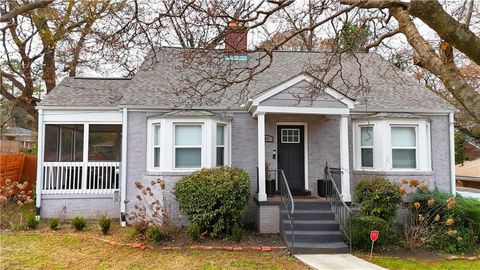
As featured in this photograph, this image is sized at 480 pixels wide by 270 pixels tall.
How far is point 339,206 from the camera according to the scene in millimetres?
9539

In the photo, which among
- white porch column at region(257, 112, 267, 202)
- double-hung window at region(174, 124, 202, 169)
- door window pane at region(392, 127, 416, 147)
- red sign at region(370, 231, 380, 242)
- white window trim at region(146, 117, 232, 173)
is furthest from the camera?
door window pane at region(392, 127, 416, 147)

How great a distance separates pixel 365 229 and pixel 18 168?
14.1m

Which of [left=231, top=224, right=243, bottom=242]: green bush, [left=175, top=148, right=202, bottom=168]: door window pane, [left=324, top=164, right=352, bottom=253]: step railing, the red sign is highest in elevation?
[left=175, top=148, right=202, bottom=168]: door window pane

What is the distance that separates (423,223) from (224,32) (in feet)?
24.0

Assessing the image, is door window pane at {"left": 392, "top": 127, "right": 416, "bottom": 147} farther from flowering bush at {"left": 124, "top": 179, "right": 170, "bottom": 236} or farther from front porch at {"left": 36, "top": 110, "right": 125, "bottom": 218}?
front porch at {"left": 36, "top": 110, "right": 125, "bottom": 218}

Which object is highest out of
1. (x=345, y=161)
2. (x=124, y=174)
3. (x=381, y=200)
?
(x=345, y=161)

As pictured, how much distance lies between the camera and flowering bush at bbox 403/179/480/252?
896 cm

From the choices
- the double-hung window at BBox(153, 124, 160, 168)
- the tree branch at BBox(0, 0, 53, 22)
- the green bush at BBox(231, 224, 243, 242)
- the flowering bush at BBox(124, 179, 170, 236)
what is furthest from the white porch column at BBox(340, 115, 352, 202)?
the tree branch at BBox(0, 0, 53, 22)

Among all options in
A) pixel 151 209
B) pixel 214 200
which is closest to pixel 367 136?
pixel 214 200

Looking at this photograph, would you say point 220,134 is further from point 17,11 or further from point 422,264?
point 422,264

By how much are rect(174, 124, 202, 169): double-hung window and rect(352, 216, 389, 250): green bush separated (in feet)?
15.3

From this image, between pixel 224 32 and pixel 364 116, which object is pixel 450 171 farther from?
pixel 224 32

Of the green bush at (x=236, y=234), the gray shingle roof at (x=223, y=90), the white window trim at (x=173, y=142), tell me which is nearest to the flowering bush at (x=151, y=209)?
the white window trim at (x=173, y=142)

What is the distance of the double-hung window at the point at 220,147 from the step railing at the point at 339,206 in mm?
3310
